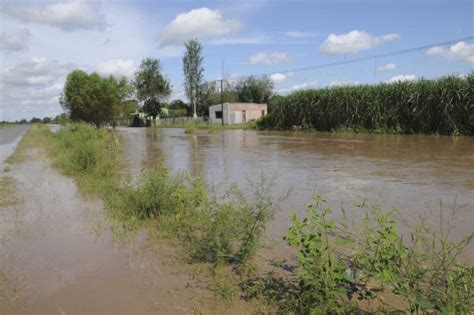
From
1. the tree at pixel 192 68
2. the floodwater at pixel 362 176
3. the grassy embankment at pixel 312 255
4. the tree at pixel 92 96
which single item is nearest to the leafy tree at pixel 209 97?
the tree at pixel 192 68

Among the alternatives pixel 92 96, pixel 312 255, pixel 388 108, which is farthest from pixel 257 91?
pixel 312 255

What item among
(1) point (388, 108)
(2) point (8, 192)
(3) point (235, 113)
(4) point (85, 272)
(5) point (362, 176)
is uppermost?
(3) point (235, 113)

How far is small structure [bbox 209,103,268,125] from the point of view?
52.4m

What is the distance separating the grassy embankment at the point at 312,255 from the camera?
117 inches

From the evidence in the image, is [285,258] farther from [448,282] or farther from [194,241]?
[448,282]

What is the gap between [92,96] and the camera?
126ft

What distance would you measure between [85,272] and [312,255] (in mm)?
2580

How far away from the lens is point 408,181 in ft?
29.2

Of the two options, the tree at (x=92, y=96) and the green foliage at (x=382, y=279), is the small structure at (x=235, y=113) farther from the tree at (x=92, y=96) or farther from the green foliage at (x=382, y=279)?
the green foliage at (x=382, y=279)

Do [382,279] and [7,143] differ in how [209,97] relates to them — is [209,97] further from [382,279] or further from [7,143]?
[382,279]

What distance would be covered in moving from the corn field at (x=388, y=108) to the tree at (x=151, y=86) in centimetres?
3564

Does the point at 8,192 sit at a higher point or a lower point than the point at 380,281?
lower

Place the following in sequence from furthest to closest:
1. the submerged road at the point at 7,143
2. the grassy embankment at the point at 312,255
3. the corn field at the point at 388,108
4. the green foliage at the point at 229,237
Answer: the corn field at the point at 388,108 → the submerged road at the point at 7,143 → the green foliage at the point at 229,237 → the grassy embankment at the point at 312,255

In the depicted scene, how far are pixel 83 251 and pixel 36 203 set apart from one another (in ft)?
11.4
